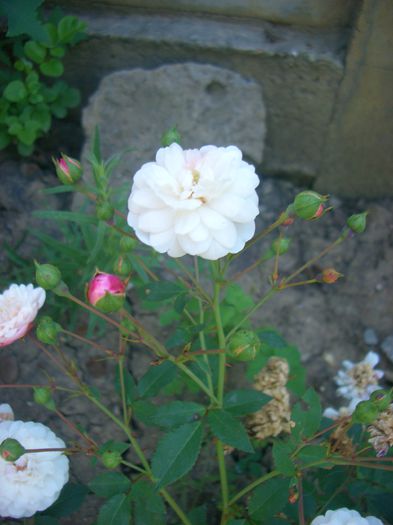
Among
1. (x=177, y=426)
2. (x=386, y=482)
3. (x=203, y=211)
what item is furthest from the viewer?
(x=386, y=482)

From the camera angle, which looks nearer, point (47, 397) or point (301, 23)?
point (47, 397)

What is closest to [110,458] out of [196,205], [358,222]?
[196,205]

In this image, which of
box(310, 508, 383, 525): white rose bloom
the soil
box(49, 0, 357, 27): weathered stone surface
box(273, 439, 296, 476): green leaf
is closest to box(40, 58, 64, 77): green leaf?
box(49, 0, 357, 27): weathered stone surface

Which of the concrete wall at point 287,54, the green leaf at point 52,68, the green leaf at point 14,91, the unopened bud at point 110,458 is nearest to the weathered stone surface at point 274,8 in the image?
the concrete wall at point 287,54

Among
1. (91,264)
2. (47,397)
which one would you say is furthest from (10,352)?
(47,397)

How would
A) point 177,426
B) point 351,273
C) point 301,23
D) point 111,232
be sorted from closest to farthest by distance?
point 177,426 < point 111,232 < point 301,23 < point 351,273

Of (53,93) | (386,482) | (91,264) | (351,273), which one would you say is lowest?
(351,273)

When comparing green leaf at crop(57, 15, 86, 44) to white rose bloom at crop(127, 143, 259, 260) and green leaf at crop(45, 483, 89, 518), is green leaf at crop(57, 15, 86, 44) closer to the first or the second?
white rose bloom at crop(127, 143, 259, 260)

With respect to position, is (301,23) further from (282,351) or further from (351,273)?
(282,351)
